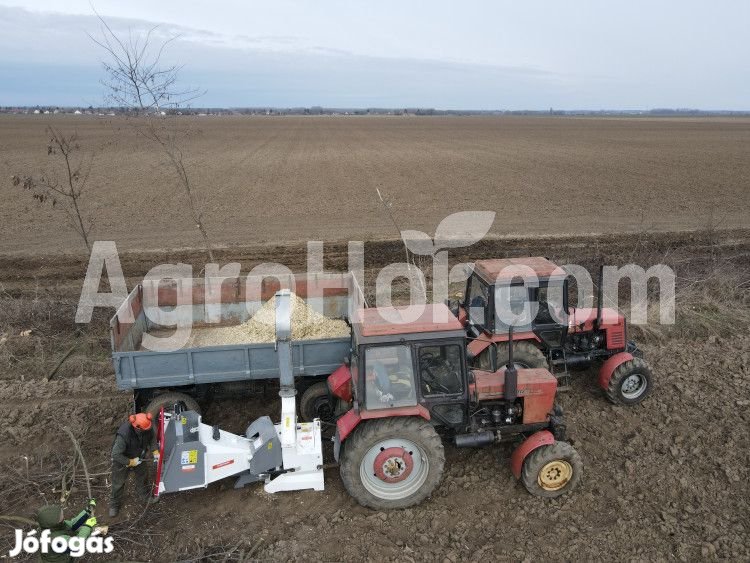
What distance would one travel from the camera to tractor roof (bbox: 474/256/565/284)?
7.55 meters

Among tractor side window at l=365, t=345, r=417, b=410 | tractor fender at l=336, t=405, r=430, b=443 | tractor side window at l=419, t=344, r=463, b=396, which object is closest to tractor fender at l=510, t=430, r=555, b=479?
tractor side window at l=419, t=344, r=463, b=396

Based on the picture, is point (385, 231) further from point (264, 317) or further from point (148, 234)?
point (264, 317)

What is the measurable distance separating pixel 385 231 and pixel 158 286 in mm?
10362

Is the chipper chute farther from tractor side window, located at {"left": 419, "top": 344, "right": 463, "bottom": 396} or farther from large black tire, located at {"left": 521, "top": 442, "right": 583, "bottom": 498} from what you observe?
large black tire, located at {"left": 521, "top": 442, "right": 583, "bottom": 498}

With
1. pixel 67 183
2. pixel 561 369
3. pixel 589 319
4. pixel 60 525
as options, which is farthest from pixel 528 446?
pixel 67 183

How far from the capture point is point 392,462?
591 cm

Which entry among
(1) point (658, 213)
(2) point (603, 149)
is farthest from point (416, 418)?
(2) point (603, 149)

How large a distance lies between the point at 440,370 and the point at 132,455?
3342 mm

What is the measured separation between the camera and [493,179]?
2872 centimetres

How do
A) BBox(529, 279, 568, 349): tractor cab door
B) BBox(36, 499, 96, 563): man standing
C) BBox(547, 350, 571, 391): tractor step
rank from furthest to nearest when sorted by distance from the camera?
BBox(547, 350, 571, 391): tractor step → BBox(529, 279, 568, 349): tractor cab door → BBox(36, 499, 96, 563): man standing

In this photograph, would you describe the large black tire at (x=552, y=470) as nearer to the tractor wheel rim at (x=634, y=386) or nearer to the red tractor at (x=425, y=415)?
the red tractor at (x=425, y=415)

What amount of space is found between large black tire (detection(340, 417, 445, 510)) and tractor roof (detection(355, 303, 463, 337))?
92cm

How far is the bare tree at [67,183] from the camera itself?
1170 cm

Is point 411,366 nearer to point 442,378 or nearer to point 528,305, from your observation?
point 442,378
